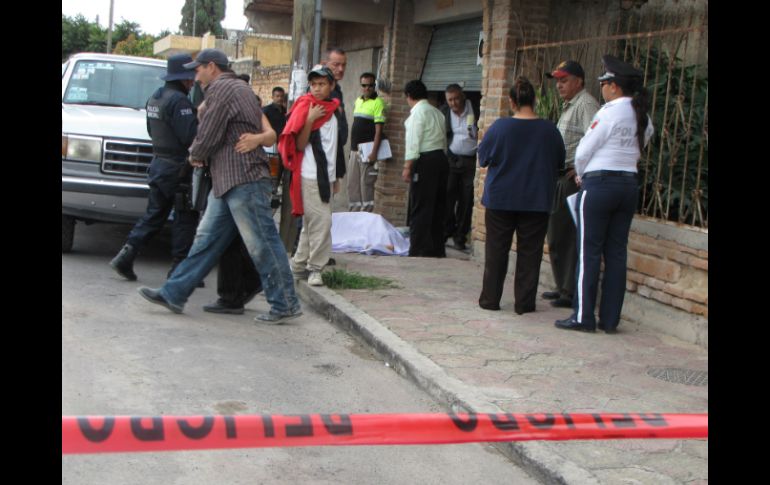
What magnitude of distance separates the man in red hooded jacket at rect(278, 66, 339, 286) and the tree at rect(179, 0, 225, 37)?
5822 centimetres

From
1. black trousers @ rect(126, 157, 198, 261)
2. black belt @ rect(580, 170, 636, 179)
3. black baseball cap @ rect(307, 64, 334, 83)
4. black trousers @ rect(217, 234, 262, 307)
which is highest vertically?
black baseball cap @ rect(307, 64, 334, 83)

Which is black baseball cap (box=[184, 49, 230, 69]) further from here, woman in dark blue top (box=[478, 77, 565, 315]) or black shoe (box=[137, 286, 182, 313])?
woman in dark blue top (box=[478, 77, 565, 315])

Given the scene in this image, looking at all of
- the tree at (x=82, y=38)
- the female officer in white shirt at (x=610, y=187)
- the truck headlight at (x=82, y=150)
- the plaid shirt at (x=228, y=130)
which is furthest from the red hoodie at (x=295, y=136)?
the tree at (x=82, y=38)

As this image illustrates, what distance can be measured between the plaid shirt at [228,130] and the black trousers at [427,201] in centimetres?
361

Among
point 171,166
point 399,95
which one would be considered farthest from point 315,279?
point 399,95

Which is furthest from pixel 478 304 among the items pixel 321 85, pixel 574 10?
pixel 574 10

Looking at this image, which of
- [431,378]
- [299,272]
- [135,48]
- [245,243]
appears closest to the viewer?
Answer: [431,378]

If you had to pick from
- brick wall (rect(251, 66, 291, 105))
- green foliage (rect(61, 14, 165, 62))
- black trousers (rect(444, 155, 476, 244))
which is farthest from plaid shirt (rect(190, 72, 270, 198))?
green foliage (rect(61, 14, 165, 62))

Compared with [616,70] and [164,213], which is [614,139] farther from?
[164,213]

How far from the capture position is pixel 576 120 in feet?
25.3

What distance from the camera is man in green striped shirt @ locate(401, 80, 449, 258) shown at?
10.0m

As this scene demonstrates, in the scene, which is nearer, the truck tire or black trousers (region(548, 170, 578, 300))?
black trousers (region(548, 170, 578, 300))

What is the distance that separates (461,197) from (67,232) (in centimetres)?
447
